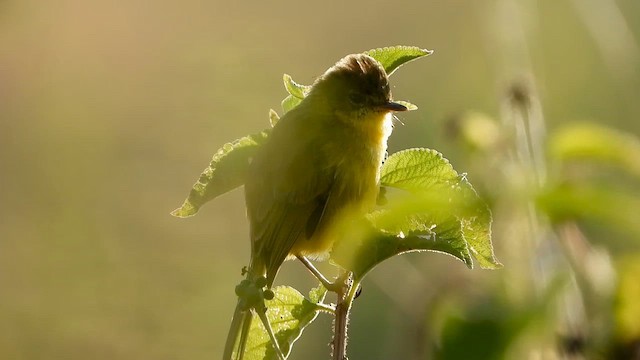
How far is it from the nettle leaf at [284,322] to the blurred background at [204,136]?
0.53 ft

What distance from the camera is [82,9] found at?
12758 millimetres

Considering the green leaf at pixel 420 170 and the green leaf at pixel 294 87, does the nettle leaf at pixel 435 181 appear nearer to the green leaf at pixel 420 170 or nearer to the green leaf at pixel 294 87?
the green leaf at pixel 420 170

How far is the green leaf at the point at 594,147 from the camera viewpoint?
91cm

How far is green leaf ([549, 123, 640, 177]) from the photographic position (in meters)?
0.91

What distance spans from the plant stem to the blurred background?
0.09 m

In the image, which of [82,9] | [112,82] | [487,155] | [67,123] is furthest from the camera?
[82,9]

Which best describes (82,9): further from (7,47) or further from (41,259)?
(41,259)

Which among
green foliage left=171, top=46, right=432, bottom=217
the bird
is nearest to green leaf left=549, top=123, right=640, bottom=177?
green foliage left=171, top=46, right=432, bottom=217

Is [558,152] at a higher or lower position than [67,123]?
lower

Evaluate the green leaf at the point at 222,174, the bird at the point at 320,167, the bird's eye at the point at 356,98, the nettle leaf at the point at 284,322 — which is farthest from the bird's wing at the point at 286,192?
the nettle leaf at the point at 284,322

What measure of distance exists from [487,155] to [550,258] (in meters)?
0.39

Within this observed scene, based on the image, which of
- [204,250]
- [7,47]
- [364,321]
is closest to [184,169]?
[204,250]

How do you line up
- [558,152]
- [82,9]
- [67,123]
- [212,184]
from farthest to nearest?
[82,9]
[67,123]
[212,184]
[558,152]

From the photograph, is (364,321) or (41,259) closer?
(364,321)
